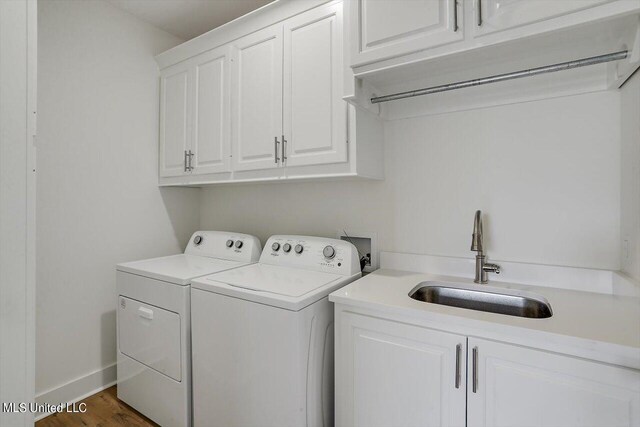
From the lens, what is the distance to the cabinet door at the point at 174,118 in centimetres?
222

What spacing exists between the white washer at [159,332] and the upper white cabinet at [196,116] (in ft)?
2.14

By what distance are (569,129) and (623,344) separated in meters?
0.94

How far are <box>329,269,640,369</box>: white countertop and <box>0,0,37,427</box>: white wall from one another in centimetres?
104

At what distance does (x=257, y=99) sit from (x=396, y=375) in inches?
63.2

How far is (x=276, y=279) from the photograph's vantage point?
159 centimetres

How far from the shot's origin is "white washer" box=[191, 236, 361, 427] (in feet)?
4.19

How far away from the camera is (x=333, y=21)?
1.57 m

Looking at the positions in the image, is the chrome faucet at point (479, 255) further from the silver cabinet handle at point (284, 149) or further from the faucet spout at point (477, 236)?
the silver cabinet handle at point (284, 149)

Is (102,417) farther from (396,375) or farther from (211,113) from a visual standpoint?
(211,113)

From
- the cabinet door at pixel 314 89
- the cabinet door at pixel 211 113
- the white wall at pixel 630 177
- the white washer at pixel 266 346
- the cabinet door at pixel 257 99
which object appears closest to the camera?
the white wall at pixel 630 177

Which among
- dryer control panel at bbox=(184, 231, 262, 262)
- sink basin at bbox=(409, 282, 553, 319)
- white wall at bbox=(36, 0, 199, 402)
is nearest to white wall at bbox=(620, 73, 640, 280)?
sink basin at bbox=(409, 282, 553, 319)

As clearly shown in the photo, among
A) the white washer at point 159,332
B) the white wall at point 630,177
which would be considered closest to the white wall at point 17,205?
the white washer at point 159,332

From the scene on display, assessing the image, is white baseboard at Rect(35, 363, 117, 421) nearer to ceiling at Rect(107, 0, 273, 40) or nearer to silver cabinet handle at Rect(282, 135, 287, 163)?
silver cabinet handle at Rect(282, 135, 287, 163)

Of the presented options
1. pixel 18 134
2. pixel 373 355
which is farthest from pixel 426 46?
pixel 18 134
